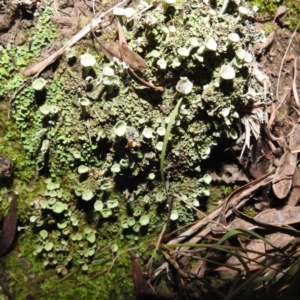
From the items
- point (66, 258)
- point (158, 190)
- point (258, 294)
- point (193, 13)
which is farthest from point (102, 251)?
point (193, 13)

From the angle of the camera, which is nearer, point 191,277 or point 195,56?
point 195,56

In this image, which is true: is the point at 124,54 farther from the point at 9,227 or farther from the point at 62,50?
the point at 9,227

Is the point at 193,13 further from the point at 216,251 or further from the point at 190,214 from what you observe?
the point at 216,251

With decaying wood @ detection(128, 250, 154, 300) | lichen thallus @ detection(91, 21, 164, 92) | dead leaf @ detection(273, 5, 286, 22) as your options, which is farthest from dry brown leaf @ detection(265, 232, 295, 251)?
dead leaf @ detection(273, 5, 286, 22)

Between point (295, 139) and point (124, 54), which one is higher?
point (124, 54)

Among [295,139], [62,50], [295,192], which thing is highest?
[62,50]

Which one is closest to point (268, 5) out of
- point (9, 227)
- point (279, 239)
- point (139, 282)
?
point (279, 239)

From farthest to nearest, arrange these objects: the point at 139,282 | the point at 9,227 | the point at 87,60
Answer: the point at 139,282 → the point at 9,227 → the point at 87,60

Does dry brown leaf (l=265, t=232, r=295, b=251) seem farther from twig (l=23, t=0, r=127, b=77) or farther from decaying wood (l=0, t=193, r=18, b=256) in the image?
twig (l=23, t=0, r=127, b=77)

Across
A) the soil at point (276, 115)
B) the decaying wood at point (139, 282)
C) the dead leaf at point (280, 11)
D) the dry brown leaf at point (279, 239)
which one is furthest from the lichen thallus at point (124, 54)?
the dry brown leaf at point (279, 239)
